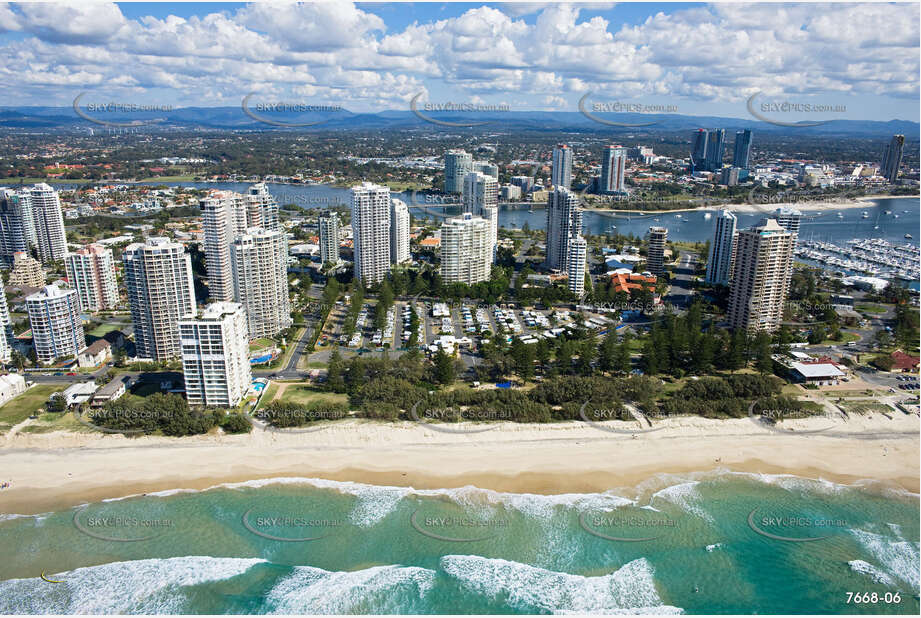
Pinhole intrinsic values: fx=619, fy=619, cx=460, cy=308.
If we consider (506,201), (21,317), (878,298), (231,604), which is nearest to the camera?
(231,604)

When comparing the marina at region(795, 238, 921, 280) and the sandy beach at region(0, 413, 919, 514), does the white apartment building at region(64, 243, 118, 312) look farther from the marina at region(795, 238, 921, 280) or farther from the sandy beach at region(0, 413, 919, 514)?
the marina at region(795, 238, 921, 280)

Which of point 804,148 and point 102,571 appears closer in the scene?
point 102,571

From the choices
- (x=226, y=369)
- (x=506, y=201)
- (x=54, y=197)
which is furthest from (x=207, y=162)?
(x=226, y=369)

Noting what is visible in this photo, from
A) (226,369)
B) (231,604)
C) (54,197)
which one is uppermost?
(54,197)

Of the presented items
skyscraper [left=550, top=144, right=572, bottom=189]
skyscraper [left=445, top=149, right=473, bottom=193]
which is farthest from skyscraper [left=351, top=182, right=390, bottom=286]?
skyscraper [left=550, top=144, right=572, bottom=189]

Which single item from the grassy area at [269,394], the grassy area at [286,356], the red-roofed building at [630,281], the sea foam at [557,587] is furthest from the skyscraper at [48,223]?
the sea foam at [557,587]

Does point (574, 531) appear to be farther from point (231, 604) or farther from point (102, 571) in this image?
point (102, 571)

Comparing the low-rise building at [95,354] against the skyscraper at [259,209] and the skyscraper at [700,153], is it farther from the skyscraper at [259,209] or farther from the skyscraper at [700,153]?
the skyscraper at [700,153]

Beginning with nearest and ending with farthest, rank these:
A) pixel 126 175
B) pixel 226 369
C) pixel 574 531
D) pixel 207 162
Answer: pixel 574 531, pixel 226 369, pixel 126 175, pixel 207 162
